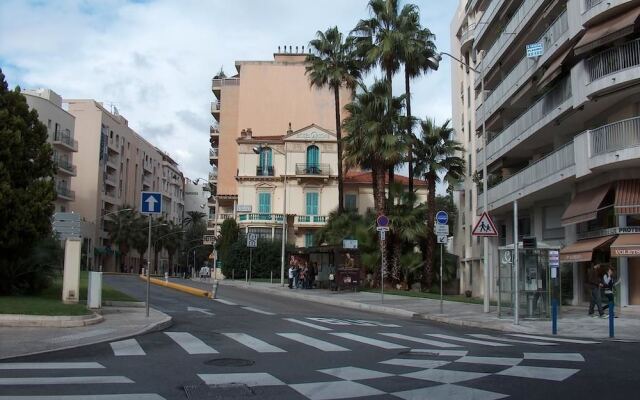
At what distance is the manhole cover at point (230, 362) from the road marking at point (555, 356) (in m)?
4.68

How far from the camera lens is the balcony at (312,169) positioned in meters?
63.1

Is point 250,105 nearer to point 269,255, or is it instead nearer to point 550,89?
point 269,255

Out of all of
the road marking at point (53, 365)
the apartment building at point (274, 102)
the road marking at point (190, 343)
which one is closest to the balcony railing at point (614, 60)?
the road marking at point (190, 343)

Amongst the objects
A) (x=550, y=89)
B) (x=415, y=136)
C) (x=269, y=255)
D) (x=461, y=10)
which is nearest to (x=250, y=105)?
(x=269, y=255)

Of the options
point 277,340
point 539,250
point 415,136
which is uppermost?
point 415,136

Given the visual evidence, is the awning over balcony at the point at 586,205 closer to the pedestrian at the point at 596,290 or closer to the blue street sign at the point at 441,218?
the pedestrian at the point at 596,290

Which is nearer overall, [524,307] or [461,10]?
[524,307]

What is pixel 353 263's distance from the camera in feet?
116

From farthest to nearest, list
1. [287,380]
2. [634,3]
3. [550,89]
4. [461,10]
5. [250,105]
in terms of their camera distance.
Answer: [250,105] < [461,10] < [550,89] < [634,3] < [287,380]

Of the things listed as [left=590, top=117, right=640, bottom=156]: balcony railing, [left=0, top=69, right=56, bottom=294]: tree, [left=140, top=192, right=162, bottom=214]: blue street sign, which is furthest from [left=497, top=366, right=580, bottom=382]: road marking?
[left=590, top=117, right=640, bottom=156]: balcony railing

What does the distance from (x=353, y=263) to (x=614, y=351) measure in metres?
24.0

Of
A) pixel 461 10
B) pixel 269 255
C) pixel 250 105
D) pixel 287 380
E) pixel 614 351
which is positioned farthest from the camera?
pixel 250 105

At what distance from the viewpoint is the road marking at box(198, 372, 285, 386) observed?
26.8ft

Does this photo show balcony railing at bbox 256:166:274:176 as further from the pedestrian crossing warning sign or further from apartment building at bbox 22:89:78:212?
the pedestrian crossing warning sign
